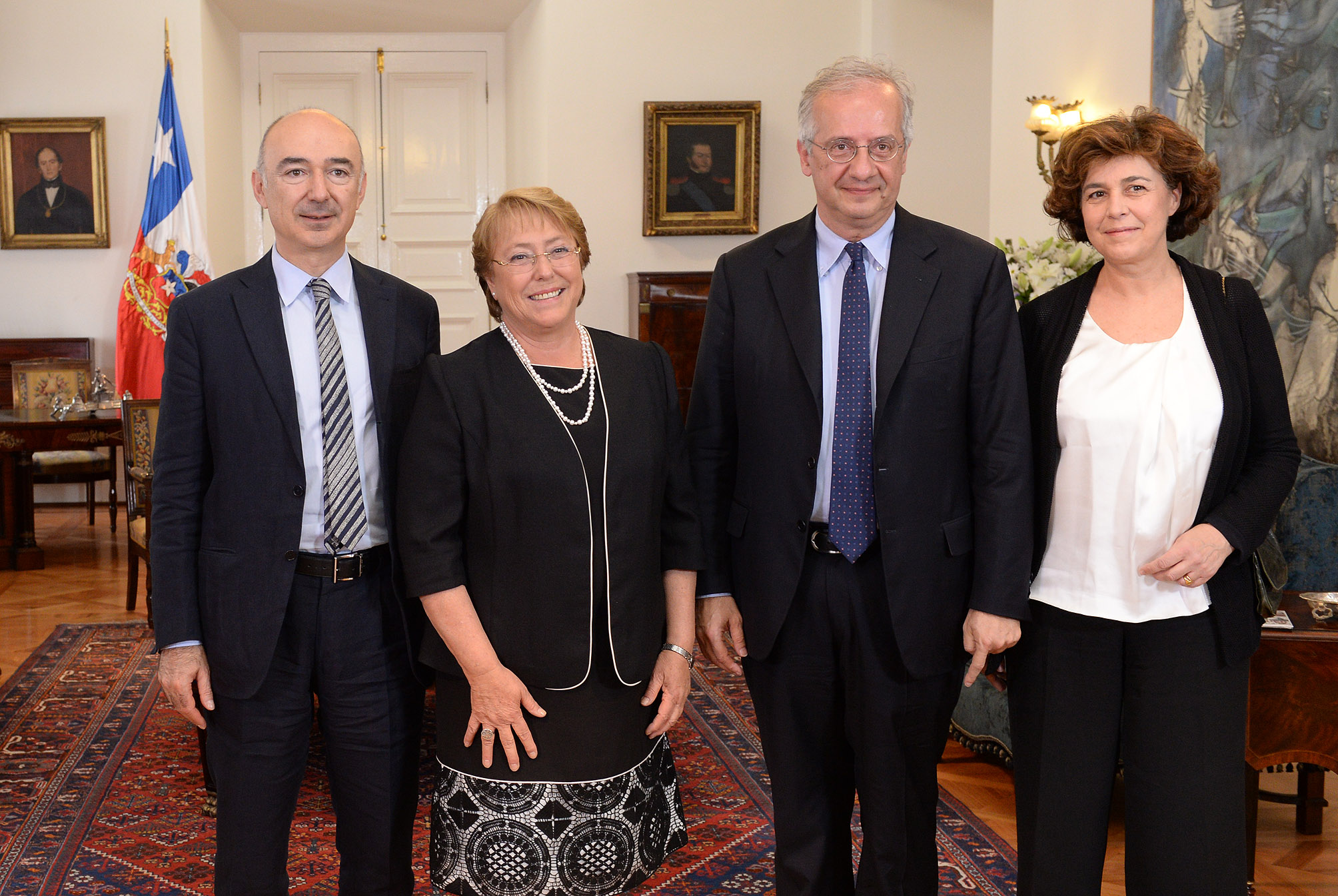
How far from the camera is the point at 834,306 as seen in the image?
85.8 inches

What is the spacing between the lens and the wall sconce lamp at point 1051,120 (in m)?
5.38

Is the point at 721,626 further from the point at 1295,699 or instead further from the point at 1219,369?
the point at 1295,699

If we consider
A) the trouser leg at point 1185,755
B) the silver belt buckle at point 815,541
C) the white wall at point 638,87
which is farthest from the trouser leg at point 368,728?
the white wall at point 638,87

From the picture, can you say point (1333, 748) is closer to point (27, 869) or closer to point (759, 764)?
point (759, 764)

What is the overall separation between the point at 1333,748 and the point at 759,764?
1831 millimetres

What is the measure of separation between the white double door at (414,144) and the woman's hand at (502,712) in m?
7.68

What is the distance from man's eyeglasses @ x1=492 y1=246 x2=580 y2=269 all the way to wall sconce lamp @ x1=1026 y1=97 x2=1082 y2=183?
12.7ft

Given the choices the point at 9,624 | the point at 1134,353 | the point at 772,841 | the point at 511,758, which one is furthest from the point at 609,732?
the point at 9,624

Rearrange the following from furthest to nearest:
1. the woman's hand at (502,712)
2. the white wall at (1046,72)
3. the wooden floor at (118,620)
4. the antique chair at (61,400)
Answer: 1. the antique chair at (61,400)
2. the white wall at (1046,72)
3. the wooden floor at (118,620)
4. the woman's hand at (502,712)

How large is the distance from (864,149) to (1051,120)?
12.6 ft

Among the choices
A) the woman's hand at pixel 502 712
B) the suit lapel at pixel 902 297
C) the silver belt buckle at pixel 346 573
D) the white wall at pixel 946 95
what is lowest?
the woman's hand at pixel 502 712

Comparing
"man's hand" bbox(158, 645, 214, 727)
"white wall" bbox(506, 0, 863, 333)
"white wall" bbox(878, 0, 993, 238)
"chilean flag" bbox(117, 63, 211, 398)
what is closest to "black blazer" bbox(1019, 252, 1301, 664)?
"man's hand" bbox(158, 645, 214, 727)

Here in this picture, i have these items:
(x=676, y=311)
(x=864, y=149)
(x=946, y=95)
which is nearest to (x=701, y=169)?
(x=676, y=311)

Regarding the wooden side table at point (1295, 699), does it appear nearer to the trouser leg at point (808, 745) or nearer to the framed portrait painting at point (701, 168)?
the trouser leg at point (808, 745)
